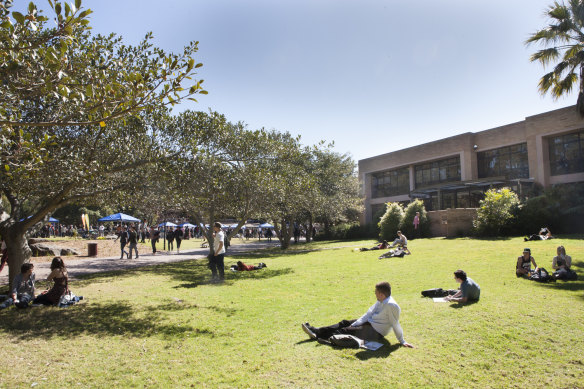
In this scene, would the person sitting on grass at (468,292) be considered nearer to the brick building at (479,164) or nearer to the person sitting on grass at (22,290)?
the person sitting on grass at (22,290)

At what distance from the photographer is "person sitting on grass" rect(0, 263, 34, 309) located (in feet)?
25.3

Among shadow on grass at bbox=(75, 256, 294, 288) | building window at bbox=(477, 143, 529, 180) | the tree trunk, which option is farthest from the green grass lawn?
building window at bbox=(477, 143, 529, 180)

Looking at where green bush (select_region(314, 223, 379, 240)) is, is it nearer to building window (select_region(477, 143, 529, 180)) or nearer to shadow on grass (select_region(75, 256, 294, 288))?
building window (select_region(477, 143, 529, 180))

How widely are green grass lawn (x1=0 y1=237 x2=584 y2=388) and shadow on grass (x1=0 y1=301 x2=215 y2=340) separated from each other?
19 millimetres

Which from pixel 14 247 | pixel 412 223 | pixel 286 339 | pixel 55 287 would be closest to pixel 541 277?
pixel 286 339

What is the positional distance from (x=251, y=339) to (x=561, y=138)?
92.1 feet

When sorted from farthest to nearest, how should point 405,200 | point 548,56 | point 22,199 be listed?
point 405,200 < point 548,56 < point 22,199

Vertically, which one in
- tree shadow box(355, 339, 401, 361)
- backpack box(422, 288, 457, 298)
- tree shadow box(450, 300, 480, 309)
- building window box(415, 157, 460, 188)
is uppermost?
building window box(415, 157, 460, 188)

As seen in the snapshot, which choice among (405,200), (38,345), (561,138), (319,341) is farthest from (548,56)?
(405,200)

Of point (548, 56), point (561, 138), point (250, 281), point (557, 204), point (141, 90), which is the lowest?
point (250, 281)

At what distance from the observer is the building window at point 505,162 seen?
92.0ft

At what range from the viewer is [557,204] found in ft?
68.1

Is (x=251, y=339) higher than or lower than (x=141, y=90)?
lower

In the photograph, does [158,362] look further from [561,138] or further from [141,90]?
[561,138]
